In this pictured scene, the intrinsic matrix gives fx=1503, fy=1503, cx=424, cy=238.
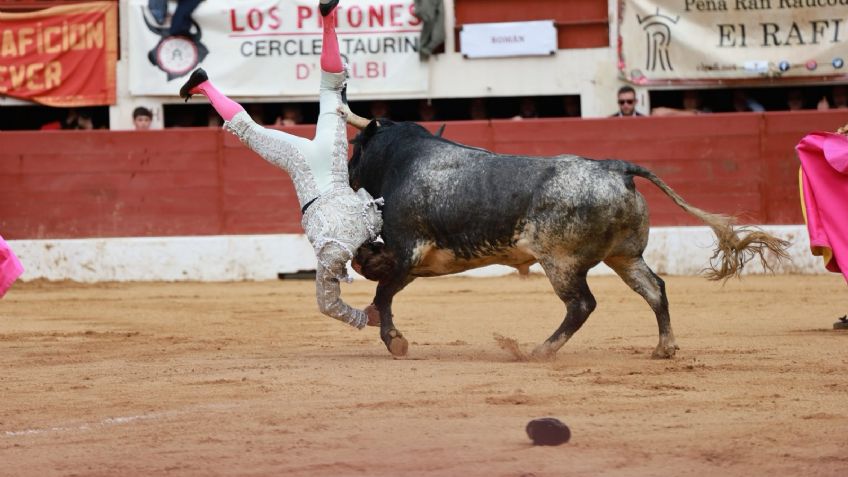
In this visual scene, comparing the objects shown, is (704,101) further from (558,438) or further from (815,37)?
(558,438)

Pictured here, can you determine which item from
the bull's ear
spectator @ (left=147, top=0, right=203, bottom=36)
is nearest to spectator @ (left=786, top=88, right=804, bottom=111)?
spectator @ (left=147, top=0, right=203, bottom=36)

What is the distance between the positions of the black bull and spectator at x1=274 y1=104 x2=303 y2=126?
6914mm

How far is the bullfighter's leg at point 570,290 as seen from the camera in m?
7.06

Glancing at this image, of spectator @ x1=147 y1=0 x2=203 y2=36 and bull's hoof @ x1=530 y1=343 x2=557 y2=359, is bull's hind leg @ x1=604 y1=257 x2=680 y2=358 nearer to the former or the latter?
bull's hoof @ x1=530 y1=343 x2=557 y2=359

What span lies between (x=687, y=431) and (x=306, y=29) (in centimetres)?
1046

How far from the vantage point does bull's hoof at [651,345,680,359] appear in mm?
7211

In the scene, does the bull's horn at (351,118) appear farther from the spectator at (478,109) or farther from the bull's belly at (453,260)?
the spectator at (478,109)

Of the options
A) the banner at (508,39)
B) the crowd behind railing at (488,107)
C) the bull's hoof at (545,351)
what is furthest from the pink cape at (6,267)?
the banner at (508,39)

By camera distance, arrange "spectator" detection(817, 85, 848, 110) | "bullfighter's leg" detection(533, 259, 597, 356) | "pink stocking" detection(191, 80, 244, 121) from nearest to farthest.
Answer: "bullfighter's leg" detection(533, 259, 597, 356) < "pink stocking" detection(191, 80, 244, 121) < "spectator" detection(817, 85, 848, 110)

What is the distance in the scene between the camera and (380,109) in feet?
50.2

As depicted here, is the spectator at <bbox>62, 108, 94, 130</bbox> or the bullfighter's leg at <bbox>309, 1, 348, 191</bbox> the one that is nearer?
the bullfighter's leg at <bbox>309, 1, 348, 191</bbox>

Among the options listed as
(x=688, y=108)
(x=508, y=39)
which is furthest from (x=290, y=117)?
(x=688, y=108)

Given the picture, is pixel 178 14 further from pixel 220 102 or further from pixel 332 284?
pixel 332 284

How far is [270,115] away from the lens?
15516 millimetres
